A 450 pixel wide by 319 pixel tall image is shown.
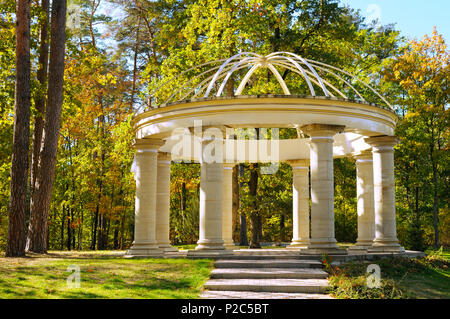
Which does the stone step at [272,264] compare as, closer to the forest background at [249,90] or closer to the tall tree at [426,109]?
the forest background at [249,90]

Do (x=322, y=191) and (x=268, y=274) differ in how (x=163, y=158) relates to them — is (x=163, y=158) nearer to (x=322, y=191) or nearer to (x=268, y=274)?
(x=322, y=191)

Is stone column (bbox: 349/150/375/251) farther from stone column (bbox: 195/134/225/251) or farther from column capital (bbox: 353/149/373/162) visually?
stone column (bbox: 195/134/225/251)

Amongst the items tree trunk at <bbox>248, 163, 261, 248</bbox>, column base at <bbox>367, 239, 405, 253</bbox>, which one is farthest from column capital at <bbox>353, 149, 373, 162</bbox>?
tree trunk at <bbox>248, 163, 261, 248</bbox>

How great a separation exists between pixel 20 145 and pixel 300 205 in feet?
58.2

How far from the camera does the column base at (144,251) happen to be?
2358cm

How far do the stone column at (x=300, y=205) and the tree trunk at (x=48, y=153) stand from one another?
50.4ft

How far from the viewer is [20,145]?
23.3m

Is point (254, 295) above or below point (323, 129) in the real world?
below

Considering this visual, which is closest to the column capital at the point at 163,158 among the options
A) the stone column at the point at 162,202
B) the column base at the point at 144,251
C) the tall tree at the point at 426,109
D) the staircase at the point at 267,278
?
the stone column at the point at 162,202

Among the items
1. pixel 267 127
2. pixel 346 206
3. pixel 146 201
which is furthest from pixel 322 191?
pixel 346 206

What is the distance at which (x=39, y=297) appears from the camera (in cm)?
1364

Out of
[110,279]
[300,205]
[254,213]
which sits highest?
[300,205]
